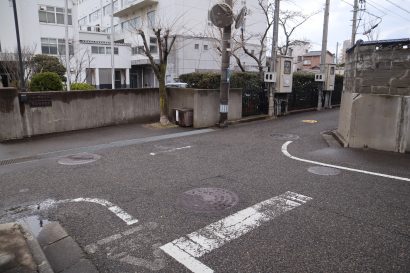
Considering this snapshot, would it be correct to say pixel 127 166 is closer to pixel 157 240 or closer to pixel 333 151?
pixel 157 240

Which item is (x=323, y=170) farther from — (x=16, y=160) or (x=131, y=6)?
(x=131, y=6)

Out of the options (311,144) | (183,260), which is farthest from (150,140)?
(183,260)

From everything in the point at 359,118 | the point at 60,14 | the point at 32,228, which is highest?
the point at 60,14

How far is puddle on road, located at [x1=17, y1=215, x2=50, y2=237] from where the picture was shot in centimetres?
394

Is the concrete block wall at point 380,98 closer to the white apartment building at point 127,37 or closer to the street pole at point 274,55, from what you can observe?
the street pole at point 274,55

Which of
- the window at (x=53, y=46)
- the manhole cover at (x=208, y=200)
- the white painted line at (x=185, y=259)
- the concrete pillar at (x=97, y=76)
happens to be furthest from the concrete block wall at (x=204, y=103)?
the concrete pillar at (x=97, y=76)

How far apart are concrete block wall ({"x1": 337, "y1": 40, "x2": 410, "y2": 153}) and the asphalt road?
18.7 inches

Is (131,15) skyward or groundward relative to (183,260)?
skyward

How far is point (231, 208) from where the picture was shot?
15.0 feet

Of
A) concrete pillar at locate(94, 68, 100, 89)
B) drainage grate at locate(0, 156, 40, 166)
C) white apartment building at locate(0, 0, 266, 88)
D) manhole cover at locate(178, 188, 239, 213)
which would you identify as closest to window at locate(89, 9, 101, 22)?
white apartment building at locate(0, 0, 266, 88)

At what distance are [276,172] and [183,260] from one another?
3.43m

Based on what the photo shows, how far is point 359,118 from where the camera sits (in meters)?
7.92

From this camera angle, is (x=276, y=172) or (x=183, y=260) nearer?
(x=183, y=260)

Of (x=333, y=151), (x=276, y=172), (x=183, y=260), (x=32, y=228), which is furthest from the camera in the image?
(x=333, y=151)
